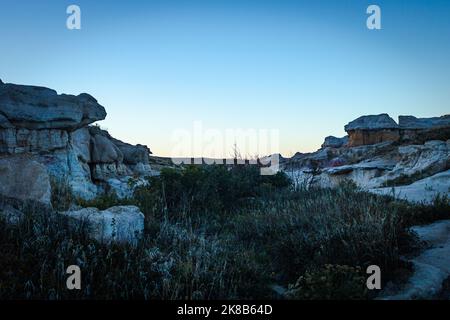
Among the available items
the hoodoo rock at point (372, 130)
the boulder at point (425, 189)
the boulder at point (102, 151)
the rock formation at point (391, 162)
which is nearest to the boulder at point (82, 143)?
the boulder at point (102, 151)

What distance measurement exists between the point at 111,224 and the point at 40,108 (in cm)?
1403

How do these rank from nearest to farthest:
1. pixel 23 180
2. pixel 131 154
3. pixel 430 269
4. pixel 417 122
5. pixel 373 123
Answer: pixel 430 269, pixel 23 180, pixel 131 154, pixel 373 123, pixel 417 122

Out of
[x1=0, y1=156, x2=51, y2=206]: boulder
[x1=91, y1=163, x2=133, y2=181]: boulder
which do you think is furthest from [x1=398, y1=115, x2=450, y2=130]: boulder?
[x1=0, y1=156, x2=51, y2=206]: boulder

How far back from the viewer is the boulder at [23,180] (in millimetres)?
A: 6711

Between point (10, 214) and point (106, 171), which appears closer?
point (10, 214)

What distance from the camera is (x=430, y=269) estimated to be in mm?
5055

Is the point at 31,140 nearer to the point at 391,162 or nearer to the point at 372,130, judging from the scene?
the point at 391,162

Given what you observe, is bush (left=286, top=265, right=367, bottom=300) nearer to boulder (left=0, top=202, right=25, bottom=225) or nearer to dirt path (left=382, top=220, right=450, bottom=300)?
dirt path (left=382, top=220, right=450, bottom=300)

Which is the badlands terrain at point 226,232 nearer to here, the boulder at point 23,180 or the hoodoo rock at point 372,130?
the boulder at point 23,180

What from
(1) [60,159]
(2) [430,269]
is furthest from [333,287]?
(1) [60,159]

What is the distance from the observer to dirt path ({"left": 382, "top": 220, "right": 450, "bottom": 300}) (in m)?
4.48

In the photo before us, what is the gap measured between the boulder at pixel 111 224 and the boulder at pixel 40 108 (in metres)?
12.7

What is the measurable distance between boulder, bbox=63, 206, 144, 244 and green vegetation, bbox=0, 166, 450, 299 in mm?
230

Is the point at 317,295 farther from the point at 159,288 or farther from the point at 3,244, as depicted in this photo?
the point at 3,244
